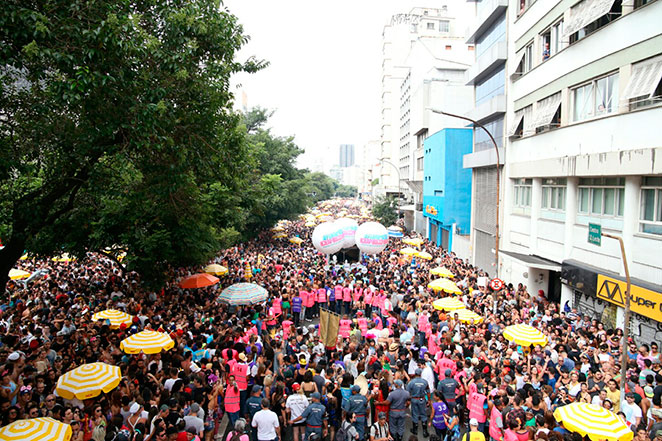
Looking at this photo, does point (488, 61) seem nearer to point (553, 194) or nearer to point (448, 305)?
point (553, 194)

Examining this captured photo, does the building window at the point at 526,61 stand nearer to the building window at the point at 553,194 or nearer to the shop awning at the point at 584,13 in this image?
the shop awning at the point at 584,13

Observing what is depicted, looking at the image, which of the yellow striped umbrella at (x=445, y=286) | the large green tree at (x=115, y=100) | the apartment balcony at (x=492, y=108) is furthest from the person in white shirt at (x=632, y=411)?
the apartment balcony at (x=492, y=108)

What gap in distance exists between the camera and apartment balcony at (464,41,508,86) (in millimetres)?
22891

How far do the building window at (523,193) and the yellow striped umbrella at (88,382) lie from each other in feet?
59.5

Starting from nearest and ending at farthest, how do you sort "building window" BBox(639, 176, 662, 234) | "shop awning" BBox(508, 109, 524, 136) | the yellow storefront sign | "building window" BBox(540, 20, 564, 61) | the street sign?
the street sign
the yellow storefront sign
"building window" BBox(639, 176, 662, 234)
"building window" BBox(540, 20, 564, 61)
"shop awning" BBox(508, 109, 524, 136)

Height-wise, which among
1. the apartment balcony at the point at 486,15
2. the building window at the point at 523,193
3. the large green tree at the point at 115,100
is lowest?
the building window at the point at 523,193

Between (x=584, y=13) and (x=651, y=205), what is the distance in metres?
6.95

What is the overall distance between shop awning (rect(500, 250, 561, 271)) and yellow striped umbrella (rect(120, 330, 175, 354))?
13868 mm

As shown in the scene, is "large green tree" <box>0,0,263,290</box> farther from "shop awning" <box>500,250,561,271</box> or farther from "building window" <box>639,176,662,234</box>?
"shop awning" <box>500,250,561,271</box>

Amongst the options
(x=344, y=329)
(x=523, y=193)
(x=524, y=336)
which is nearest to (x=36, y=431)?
(x=344, y=329)

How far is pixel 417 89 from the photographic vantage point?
2104 inches

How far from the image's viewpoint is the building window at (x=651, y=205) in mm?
11898

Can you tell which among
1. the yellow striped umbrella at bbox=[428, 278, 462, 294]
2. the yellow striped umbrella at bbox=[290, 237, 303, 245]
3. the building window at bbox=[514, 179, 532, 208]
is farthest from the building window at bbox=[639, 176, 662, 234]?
the yellow striped umbrella at bbox=[290, 237, 303, 245]

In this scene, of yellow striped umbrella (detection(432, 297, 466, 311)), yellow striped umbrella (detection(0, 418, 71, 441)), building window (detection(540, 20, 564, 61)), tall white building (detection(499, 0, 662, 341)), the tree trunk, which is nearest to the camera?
yellow striped umbrella (detection(0, 418, 71, 441))
